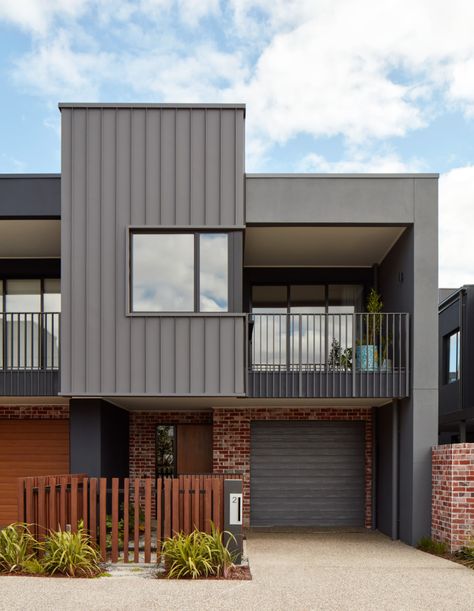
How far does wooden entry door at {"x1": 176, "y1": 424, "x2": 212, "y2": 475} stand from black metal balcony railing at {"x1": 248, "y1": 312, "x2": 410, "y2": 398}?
3.19 metres

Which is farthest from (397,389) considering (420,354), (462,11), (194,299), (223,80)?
(223,80)

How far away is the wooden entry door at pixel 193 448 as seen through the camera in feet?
54.1

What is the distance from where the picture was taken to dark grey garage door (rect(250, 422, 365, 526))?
1544cm

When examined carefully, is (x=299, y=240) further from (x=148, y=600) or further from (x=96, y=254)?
(x=148, y=600)

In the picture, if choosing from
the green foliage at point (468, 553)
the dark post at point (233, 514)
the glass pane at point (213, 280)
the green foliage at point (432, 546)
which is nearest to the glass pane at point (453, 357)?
the green foliage at point (432, 546)

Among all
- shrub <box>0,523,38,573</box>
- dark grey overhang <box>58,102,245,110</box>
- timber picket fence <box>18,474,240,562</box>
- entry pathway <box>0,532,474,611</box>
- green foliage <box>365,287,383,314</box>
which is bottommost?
entry pathway <box>0,532,474,611</box>

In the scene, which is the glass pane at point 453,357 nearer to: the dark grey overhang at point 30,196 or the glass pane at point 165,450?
the glass pane at point 165,450

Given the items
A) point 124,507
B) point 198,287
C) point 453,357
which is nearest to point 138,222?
point 198,287

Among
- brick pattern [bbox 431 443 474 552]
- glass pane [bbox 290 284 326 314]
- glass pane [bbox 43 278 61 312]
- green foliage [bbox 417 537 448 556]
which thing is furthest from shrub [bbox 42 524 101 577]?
glass pane [bbox 290 284 326 314]

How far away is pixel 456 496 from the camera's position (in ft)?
37.3

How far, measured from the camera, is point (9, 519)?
49.2 feet

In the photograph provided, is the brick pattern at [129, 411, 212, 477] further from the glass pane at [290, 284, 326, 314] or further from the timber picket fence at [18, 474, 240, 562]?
the timber picket fence at [18, 474, 240, 562]

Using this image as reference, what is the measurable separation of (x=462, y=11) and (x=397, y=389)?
670cm

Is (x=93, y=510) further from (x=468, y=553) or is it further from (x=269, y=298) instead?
(x=269, y=298)
